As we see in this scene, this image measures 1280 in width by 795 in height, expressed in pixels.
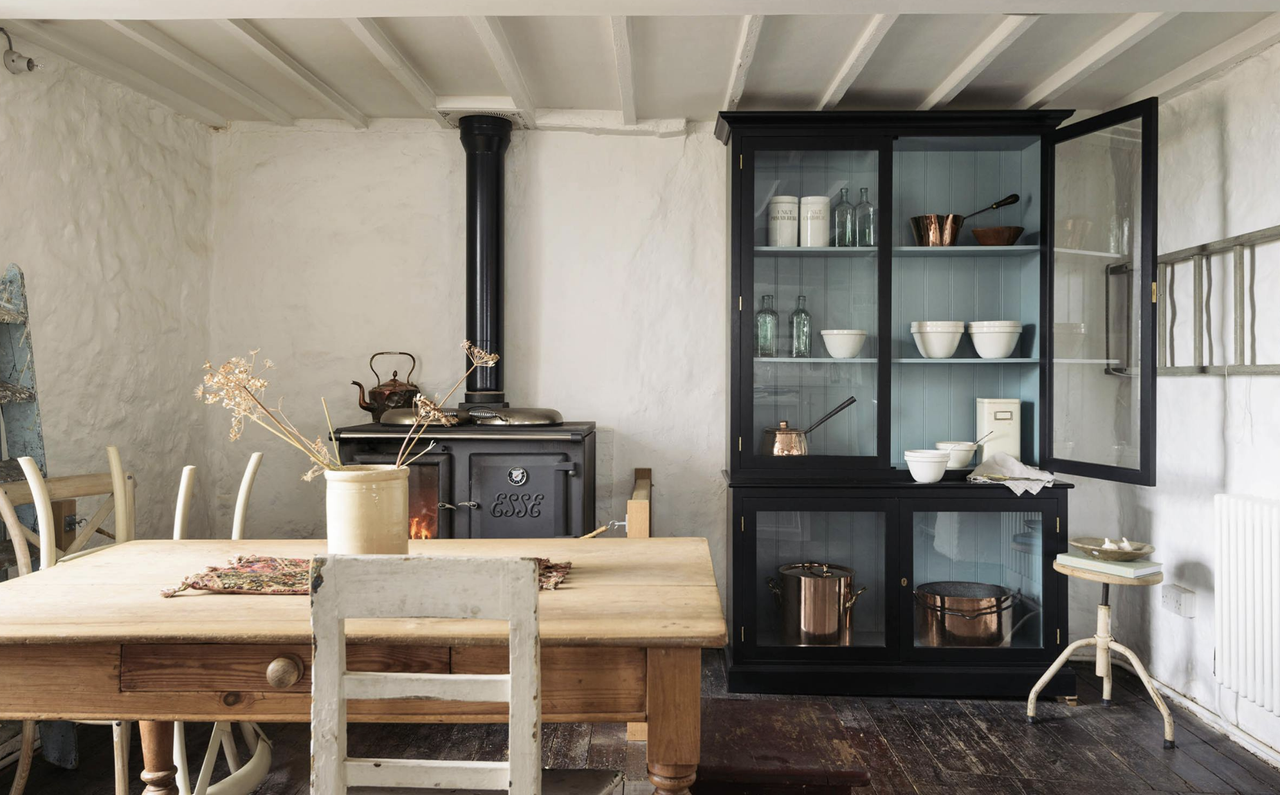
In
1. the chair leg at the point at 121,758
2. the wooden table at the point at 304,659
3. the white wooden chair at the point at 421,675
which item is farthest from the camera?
the chair leg at the point at 121,758

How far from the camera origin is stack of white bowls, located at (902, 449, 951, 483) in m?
3.46

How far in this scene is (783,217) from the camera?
3.60 metres

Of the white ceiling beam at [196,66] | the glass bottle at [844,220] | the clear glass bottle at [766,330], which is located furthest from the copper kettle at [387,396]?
the glass bottle at [844,220]

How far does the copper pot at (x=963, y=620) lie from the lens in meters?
3.47

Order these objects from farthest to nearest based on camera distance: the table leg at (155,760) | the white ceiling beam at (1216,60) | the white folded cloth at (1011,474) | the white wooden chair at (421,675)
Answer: the white folded cloth at (1011,474)
the white ceiling beam at (1216,60)
the table leg at (155,760)
the white wooden chair at (421,675)

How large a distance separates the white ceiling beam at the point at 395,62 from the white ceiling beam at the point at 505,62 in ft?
1.10

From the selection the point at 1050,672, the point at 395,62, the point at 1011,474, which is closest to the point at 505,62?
Result: the point at 395,62

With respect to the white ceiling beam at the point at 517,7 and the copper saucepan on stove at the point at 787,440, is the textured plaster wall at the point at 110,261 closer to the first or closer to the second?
the white ceiling beam at the point at 517,7

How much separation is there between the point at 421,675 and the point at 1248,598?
2923 mm

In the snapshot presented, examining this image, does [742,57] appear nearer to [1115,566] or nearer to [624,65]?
[624,65]

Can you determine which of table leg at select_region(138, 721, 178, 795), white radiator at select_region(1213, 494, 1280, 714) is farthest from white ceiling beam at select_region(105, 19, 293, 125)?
white radiator at select_region(1213, 494, 1280, 714)

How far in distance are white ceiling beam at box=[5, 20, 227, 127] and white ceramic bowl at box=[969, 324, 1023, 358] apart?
12.1 ft

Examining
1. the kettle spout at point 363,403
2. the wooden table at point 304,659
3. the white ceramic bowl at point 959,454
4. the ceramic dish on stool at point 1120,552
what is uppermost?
the kettle spout at point 363,403

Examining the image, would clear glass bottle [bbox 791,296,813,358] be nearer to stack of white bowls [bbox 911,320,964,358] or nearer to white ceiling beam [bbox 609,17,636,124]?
stack of white bowls [bbox 911,320,964,358]
